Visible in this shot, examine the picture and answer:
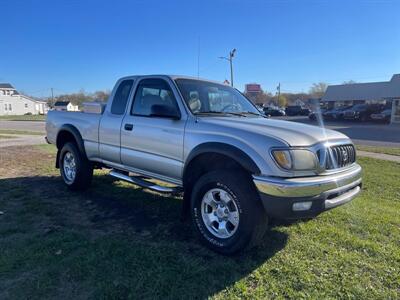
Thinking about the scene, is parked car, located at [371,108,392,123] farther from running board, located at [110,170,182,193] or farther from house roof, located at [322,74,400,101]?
running board, located at [110,170,182,193]

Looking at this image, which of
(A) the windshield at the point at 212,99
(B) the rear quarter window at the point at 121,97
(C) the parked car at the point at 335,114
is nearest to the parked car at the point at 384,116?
(C) the parked car at the point at 335,114

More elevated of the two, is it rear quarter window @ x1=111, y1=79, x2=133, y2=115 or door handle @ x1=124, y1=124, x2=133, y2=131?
rear quarter window @ x1=111, y1=79, x2=133, y2=115

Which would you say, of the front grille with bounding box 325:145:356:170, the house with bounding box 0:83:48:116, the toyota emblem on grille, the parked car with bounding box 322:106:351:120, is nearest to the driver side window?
the front grille with bounding box 325:145:356:170

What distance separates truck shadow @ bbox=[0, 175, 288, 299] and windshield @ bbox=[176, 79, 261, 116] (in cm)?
161

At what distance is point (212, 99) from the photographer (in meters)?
4.52

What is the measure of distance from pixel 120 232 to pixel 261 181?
2.01 metres

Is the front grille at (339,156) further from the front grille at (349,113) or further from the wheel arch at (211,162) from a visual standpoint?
the front grille at (349,113)

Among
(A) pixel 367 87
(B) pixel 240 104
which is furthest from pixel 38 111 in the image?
(B) pixel 240 104

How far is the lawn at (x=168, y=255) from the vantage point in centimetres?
286

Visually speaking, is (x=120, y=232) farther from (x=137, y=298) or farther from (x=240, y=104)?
(x=240, y=104)

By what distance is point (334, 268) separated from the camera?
10.6 ft

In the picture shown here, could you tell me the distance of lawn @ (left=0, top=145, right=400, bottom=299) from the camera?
9.37ft

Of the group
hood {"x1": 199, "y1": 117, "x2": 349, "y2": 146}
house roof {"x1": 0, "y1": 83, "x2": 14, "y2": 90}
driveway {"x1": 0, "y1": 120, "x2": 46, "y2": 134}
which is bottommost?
driveway {"x1": 0, "y1": 120, "x2": 46, "y2": 134}

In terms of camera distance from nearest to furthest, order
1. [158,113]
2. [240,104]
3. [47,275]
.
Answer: [47,275] → [158,113] → [240,104]
